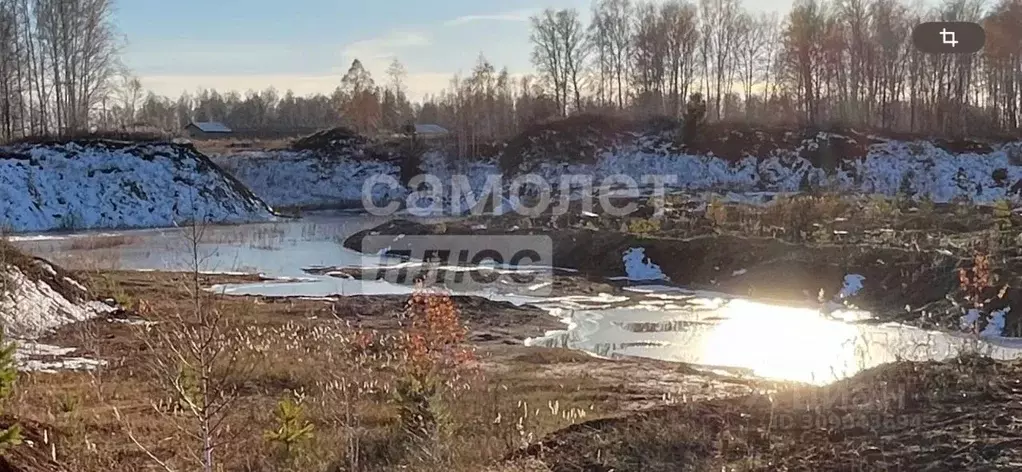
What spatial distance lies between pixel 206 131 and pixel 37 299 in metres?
79.5

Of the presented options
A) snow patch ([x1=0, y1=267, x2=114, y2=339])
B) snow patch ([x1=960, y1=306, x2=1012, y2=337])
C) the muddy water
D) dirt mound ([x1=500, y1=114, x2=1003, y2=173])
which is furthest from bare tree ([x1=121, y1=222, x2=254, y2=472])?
dirt mound ([x1=500, y1=114, x2=1003, y2=173])

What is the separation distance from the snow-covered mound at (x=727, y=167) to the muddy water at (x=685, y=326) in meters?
21.8

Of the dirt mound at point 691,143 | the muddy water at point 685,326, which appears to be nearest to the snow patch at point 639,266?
Result: the muddy water at point 685,326

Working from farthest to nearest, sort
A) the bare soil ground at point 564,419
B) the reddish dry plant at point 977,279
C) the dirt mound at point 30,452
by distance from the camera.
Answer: the reddish dry plant at point 977,279
the bare soil ground at point 564,419
the dirt mound at point 30,452

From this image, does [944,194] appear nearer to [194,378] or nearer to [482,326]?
[482,326]

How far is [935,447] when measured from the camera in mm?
6051

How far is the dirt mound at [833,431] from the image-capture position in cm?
598

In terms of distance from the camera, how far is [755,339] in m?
15.0

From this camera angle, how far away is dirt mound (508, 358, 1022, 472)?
598 cm

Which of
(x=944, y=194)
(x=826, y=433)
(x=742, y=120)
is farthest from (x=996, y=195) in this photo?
(x=826, y=433)

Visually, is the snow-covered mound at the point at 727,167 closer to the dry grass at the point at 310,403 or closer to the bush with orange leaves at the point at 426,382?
the dry grass at the point at 310,403

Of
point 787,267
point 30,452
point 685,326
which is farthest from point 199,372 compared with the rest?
point 787,267

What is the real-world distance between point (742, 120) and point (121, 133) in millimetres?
31899

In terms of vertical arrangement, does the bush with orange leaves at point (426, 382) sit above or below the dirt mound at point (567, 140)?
below
